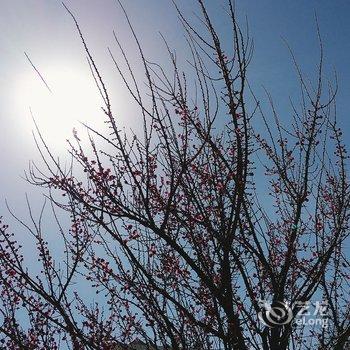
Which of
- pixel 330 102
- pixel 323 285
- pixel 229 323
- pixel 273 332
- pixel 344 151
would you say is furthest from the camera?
pixel 323 285

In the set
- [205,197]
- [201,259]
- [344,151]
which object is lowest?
[201,259]

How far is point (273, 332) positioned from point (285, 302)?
428 mm

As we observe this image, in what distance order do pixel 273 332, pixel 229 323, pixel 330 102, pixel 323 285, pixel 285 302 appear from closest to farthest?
pixel 229 323 < pixel 273 332 < pixel 285 302 < pixel 330 102 < pixel 323 285

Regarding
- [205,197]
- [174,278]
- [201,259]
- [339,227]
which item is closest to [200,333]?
[174,278]

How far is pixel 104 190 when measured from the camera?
12.0ft

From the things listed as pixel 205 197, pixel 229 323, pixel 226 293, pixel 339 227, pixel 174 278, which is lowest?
pixel 229 323

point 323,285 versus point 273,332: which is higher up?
point 323,285

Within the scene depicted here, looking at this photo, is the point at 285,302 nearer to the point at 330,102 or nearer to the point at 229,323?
the point at 229,323

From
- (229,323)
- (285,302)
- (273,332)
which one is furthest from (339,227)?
(229,323)

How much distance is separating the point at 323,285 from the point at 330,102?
3.31 m

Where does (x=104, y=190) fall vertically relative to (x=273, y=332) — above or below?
above

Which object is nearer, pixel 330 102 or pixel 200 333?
pixel 200 333

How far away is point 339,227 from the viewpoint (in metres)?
4.30

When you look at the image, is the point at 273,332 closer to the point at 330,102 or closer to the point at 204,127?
the point at 204,127
